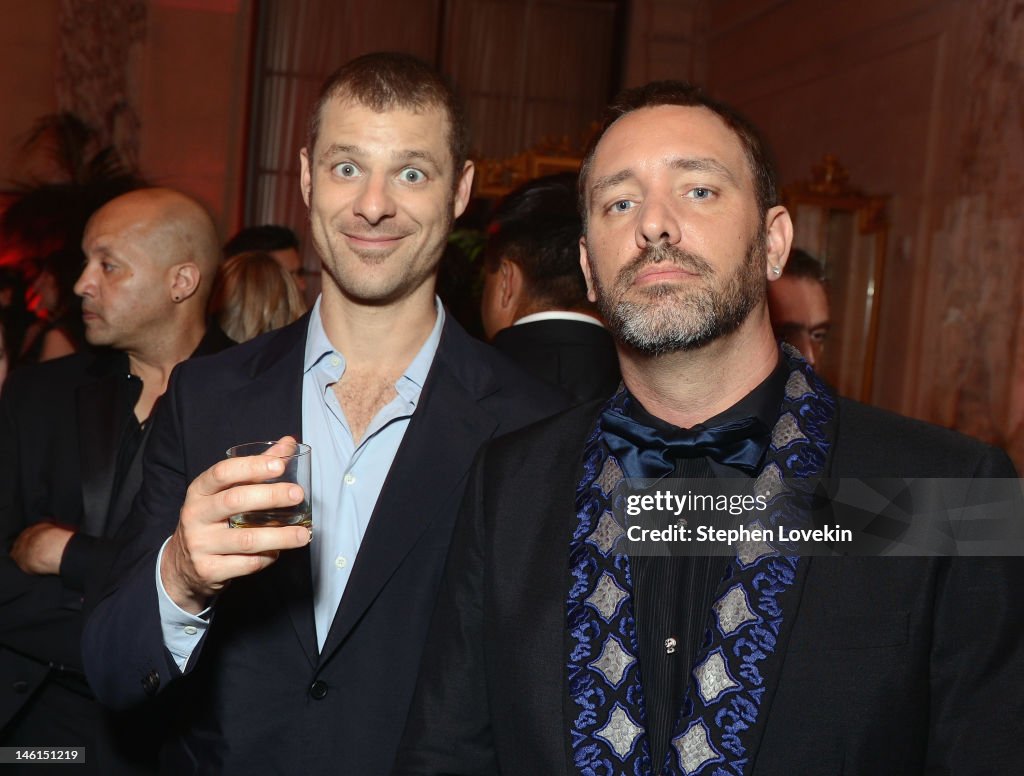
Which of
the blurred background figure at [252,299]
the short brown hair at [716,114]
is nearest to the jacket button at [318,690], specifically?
the short brown hair at [716,114]

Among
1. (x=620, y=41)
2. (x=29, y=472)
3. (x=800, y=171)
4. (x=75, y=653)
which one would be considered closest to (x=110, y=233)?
(x=29, y=472)

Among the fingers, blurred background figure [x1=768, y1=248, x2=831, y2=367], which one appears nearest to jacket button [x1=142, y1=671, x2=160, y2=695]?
the fingers

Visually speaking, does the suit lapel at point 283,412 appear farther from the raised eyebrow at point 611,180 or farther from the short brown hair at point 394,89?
the raised eyebrow at point 611,180

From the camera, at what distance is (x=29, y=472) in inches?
122

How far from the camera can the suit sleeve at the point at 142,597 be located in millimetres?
1949

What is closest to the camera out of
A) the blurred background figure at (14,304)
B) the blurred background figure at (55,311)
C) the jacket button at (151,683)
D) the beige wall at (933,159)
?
the jacket button at (151,683)

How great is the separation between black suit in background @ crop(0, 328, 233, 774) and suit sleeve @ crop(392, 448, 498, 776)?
104cm

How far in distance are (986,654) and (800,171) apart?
6.88 metres

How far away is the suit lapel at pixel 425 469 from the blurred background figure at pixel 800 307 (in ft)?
5.76

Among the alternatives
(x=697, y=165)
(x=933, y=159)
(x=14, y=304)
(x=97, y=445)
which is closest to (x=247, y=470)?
(x=697, y=165)

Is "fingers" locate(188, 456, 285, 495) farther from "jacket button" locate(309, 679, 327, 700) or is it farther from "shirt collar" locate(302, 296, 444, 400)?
"shirt collar" locate(302, 296, 444, 400)

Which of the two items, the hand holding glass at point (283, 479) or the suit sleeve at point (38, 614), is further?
the suit sleeve at point (38, 614)

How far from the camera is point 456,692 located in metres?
1.90

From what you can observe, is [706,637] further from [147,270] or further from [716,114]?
[147,270]
